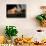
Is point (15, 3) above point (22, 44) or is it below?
above

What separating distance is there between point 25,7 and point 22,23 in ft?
0.92

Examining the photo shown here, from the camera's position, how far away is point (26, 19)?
9.43ft

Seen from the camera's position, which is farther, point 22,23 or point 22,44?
point 22,23

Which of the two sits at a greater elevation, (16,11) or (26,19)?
(16,11)

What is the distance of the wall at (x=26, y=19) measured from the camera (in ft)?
9.41

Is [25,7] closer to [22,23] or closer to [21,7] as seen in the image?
[21,7]

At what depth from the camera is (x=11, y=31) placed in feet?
8.93

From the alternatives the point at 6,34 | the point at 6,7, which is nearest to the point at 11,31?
the point at 6,34

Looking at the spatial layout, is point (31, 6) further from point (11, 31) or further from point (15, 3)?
point (11, 31)

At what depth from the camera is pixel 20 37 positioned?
2.86 m

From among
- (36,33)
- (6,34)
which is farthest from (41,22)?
(6,34)

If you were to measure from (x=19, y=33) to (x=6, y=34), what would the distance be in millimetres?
227

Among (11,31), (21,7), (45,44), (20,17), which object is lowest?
(45,44)

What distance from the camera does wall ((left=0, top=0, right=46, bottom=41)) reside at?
287cm
